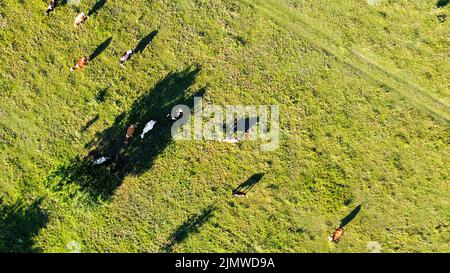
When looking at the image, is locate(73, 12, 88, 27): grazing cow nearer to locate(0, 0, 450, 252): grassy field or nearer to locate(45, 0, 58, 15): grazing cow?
locate(0, 0, 450, 252): grassy field

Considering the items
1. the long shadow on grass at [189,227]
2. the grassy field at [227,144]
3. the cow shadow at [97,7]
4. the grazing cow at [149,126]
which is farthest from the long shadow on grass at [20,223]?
the cow shadow at [97,7]

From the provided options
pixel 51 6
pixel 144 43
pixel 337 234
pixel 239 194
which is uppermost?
pixel 51 6

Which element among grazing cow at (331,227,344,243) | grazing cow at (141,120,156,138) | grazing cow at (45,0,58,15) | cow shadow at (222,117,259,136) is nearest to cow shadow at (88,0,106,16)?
grazing cow at (45,0,58,15)

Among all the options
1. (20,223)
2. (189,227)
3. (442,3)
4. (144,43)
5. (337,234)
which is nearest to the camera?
(442,3)

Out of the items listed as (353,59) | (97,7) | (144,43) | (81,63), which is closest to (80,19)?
(97,7)

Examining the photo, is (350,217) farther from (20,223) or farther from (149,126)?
(20,223)

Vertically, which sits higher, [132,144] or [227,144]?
[132,144]
